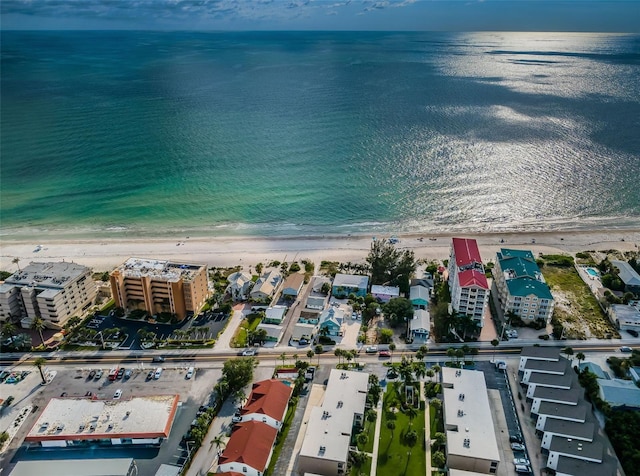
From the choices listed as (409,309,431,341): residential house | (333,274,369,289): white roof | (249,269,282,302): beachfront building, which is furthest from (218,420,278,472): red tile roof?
(333,274,369,289): white roof

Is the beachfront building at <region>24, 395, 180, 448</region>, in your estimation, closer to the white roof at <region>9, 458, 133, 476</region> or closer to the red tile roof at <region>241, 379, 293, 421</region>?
the white roof at <region>9, 458, 133, 476</region>

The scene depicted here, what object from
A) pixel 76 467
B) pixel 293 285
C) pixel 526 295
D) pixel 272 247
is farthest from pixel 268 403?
pixel 272 247

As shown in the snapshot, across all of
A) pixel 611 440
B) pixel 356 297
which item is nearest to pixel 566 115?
pixel 356 297

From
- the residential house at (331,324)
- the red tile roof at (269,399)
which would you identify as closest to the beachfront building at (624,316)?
the residential house at (331,324)

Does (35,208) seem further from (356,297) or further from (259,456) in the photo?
(259,456)

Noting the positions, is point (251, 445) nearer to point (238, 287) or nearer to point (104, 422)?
point (104, 422)

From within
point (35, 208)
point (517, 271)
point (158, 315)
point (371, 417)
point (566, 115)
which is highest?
point (566, 115)
